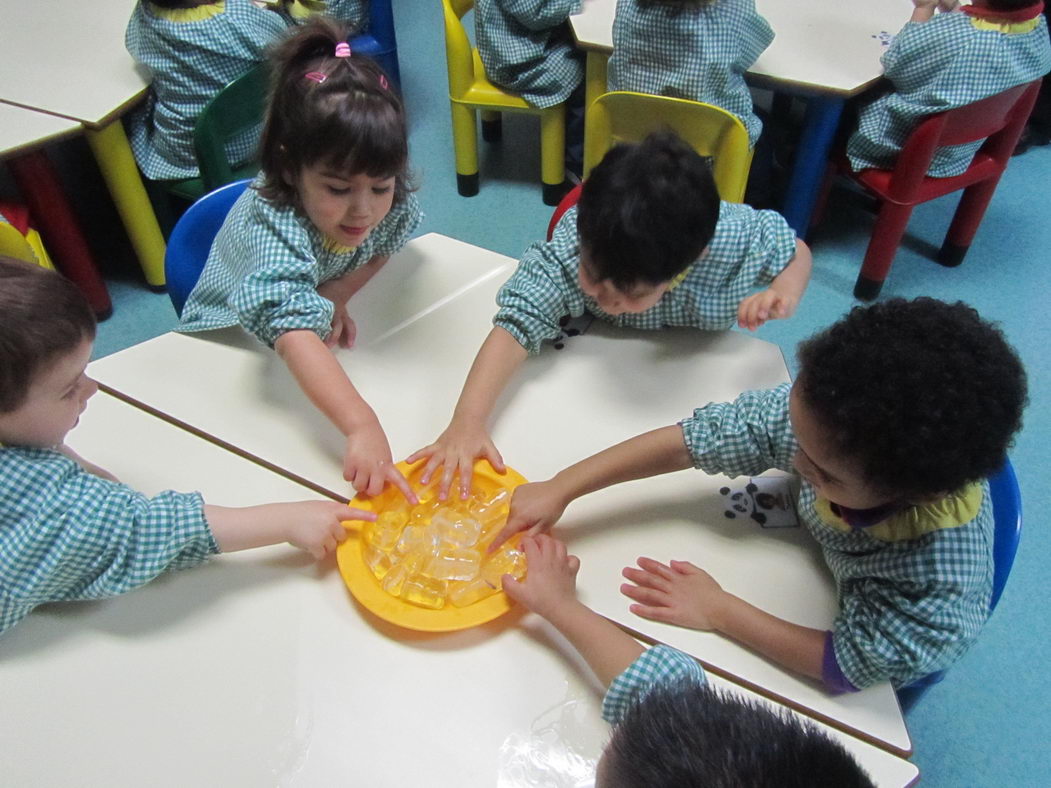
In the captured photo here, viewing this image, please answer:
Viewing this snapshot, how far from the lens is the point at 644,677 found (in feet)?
2.66

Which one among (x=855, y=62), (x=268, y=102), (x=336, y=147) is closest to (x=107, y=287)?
(x=268, y=102)

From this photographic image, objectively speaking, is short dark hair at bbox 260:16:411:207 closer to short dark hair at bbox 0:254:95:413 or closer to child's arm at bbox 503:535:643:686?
short dark hair at bbox 0:254:95:413

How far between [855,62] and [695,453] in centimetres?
176

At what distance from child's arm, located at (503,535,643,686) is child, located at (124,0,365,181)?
172 cm

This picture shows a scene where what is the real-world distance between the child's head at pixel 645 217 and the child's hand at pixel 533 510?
1.16 ft

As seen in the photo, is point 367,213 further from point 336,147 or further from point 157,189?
point 157,189

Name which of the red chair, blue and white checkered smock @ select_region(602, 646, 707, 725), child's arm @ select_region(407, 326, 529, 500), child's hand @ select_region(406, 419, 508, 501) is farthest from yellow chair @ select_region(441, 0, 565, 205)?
blue and white checkered smock @ select_region(602, 646, 707, 725)

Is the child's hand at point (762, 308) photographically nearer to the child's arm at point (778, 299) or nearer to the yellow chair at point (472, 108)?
the child's arm at point (778, 299)

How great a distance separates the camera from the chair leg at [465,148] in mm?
2891

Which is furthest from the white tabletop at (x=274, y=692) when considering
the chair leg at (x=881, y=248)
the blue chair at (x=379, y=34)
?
the blue chair at (x=379, y=34)

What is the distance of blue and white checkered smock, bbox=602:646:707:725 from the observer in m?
0.80

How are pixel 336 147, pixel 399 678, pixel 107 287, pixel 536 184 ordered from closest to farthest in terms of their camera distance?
pixel 399 678, pixel 336 147, pixel 107 287, pixel 536 184

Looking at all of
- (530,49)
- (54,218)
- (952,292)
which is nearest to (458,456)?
(54,218)

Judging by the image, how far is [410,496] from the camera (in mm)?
1030
